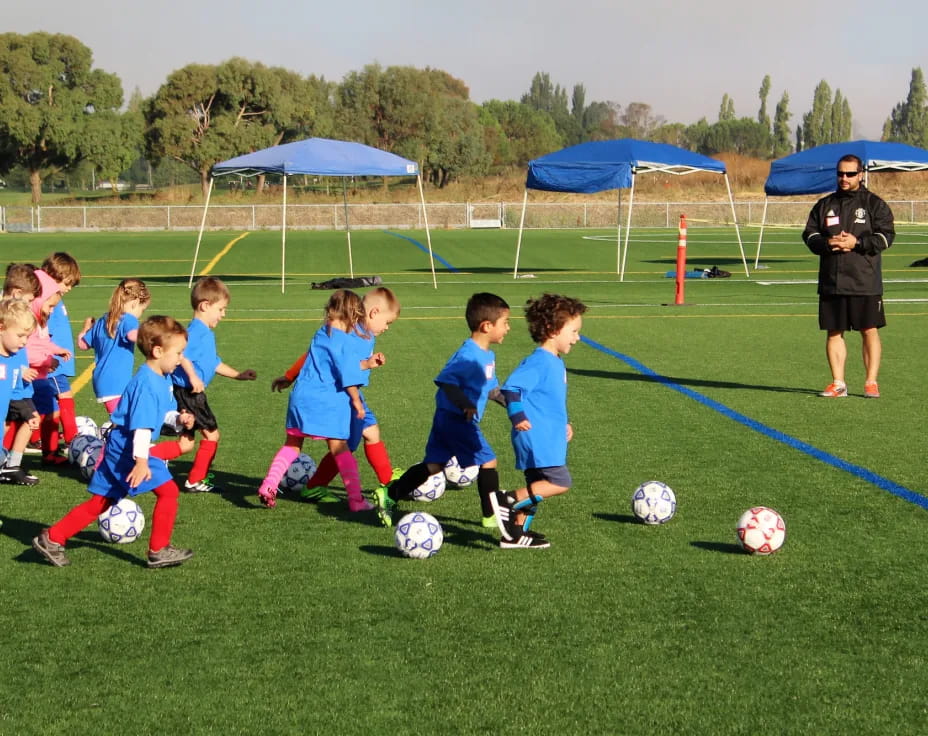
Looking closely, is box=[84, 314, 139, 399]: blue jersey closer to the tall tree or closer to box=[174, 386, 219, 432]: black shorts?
box=[174, 386, 219, 432]: black shorts

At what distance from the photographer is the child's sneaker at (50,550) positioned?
5695 mm

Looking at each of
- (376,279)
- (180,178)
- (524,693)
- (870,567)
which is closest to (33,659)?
(524,693)

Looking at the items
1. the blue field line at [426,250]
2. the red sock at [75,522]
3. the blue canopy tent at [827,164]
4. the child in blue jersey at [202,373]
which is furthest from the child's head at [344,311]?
the blue field line at [426,250]

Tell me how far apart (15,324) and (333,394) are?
69.0 inches

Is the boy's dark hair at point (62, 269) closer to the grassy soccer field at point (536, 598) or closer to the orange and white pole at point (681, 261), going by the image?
the grassy soccer field at point (536, 598)

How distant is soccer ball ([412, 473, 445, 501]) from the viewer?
6.99 metres

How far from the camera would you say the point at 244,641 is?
15.4 feet

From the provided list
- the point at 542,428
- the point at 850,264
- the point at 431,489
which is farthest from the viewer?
the point at 850,264

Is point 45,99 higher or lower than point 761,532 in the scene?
higher

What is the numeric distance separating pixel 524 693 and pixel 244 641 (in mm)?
1191

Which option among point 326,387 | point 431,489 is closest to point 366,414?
point 326,387

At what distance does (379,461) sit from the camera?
716 centimetres

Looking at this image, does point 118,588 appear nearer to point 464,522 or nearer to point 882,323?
point 464,522

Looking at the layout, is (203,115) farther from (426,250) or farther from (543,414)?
(543,414)
